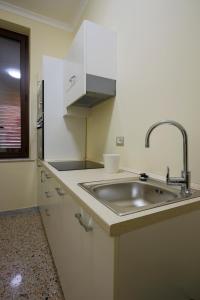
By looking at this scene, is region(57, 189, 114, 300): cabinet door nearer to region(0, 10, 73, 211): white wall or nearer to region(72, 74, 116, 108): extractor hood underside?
region(72, 74, 116, 108): extractor hood underside

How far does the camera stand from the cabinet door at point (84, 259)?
528 millimetres

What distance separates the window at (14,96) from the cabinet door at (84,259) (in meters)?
1.74

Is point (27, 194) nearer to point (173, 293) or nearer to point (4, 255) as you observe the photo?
point (4, 255)

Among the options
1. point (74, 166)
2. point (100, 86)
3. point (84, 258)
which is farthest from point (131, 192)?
point (100, 86)

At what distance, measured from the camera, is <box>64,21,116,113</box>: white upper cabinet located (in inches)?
54.6

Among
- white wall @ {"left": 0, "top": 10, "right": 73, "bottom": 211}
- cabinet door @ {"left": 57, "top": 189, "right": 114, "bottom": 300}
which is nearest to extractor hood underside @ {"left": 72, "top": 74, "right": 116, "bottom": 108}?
cabinet door @ {"left": 57, "top": 189, "right": 114, "bottom": 300}

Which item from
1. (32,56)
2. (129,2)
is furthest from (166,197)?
(32,56)

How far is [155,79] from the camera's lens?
1.11m

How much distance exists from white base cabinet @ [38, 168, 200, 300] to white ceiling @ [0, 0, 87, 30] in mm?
2553

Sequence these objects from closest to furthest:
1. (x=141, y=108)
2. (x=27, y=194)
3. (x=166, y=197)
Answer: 1. (x=166, y=197)
2. (x=141, y=108)
3. (x=27, y=194)

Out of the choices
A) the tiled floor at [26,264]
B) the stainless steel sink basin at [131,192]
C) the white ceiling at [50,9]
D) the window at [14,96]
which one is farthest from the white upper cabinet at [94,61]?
the tiled floor at [26,264]

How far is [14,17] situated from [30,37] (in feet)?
0.90

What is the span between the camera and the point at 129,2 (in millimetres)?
1331

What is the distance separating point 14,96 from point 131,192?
86.8 inches
